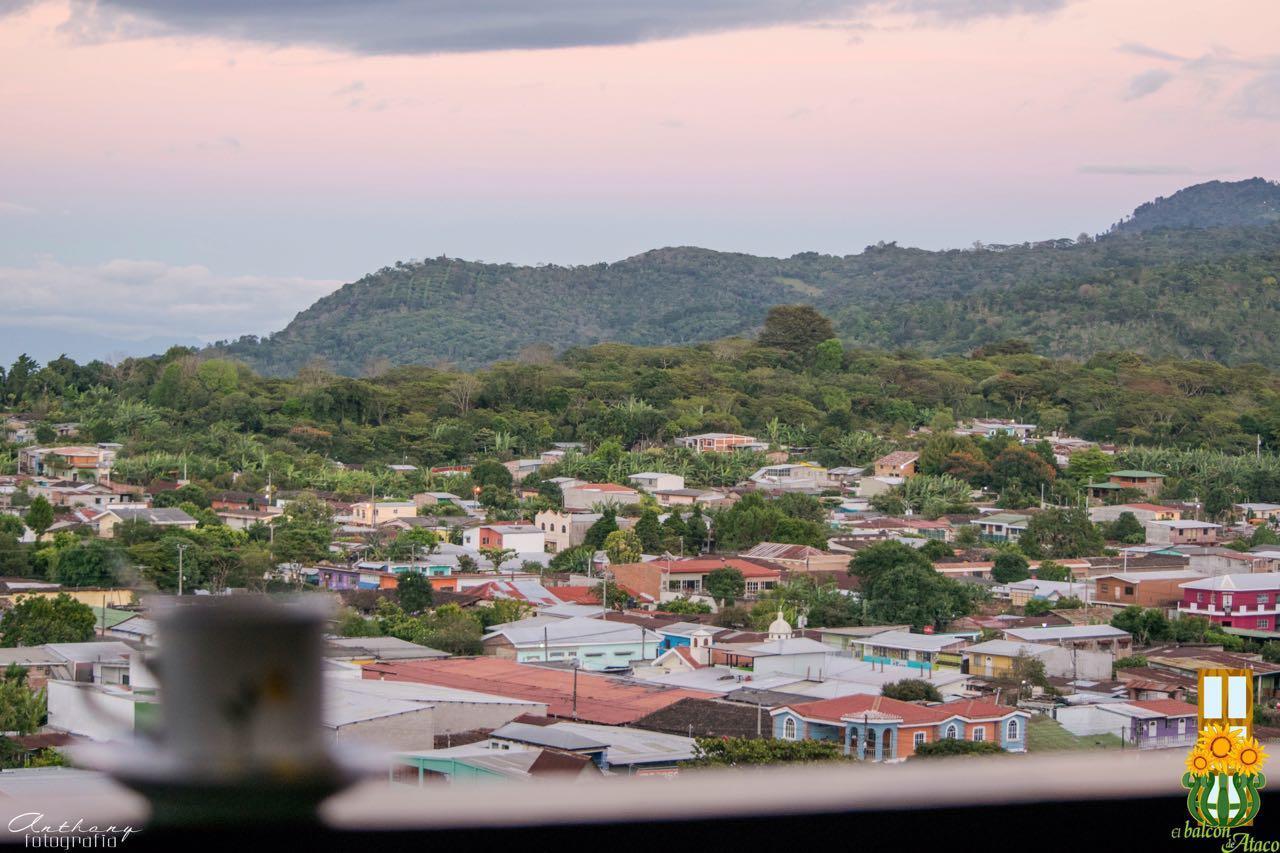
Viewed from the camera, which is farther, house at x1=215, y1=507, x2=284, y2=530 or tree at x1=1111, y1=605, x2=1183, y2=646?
house at x1=215, y1=507, x2=284, y2=530

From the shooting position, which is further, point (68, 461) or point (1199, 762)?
point (68, 461)

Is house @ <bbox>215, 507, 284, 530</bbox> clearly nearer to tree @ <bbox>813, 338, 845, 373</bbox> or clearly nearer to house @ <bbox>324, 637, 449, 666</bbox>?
house @ <bbox>324, 637, 449, 666</bbox>

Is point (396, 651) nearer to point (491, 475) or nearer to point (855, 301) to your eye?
point (491, 475)

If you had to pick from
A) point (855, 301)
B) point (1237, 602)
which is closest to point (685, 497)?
point (1237, 602)

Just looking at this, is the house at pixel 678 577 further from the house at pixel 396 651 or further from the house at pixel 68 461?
the house at pixel 68 461

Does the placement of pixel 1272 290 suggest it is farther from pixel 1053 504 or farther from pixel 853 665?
pixel 853 665

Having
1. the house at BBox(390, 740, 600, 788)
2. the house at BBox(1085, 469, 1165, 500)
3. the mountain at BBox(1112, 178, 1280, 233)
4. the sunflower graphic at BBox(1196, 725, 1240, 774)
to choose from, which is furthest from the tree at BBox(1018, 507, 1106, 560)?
the mountain at BBox(1112, 178, 1280, 233)
